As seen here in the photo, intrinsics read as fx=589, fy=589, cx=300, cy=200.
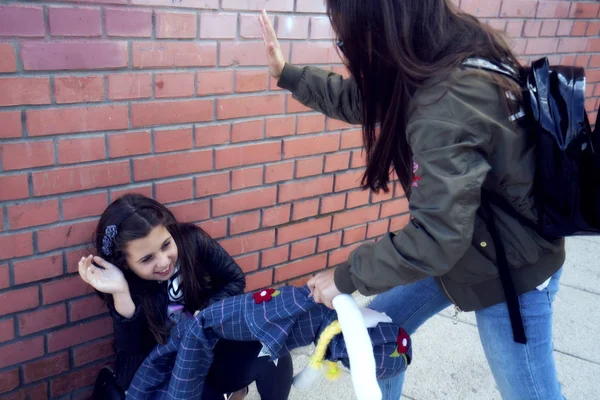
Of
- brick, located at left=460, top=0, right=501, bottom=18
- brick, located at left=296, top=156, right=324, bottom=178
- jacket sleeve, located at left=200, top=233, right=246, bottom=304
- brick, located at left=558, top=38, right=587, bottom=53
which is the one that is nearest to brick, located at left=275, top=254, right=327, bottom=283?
brick, located at left=296, top=156, right=324, bottom=178

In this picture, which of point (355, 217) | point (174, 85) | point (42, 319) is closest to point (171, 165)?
point (174, 85)

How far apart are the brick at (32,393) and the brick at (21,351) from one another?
14 cm

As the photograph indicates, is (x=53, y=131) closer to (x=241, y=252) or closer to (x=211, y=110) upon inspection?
(x=211, y=110)

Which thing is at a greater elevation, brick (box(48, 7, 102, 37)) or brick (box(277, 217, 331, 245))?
brick (box(48, 7, 102, 37))

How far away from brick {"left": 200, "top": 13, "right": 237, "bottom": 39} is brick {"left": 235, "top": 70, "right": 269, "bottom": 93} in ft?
0.54

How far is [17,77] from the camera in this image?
185 cm

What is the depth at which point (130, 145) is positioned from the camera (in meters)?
2.18

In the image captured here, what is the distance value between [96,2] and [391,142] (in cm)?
108

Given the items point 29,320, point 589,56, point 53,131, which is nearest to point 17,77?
point 53,131

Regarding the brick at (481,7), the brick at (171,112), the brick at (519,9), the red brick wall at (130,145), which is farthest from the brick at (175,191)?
the brick at (519,9)

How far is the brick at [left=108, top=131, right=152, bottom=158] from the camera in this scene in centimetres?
214

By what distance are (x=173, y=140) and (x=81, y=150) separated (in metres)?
0.36

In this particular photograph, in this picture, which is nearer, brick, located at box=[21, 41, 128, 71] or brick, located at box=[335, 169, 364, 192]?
brick, located at box=[21, 41, 128, 71]

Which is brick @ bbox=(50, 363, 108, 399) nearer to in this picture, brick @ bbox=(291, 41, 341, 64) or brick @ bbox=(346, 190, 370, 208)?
brick @ bbox=(346, 190, 370, 208)
